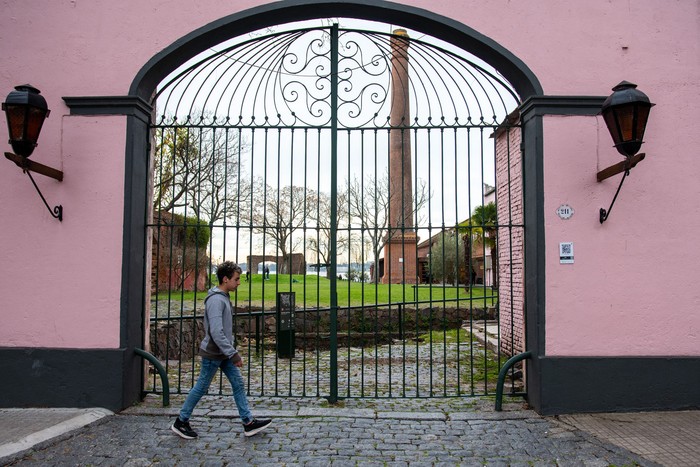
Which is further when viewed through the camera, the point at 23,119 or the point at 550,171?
the point at 550,171

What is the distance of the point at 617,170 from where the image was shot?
4.83 m

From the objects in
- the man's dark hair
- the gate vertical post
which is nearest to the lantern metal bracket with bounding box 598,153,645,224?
the gate vertical post

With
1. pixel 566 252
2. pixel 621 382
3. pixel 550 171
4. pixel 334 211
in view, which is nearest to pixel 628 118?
pixel 550 171

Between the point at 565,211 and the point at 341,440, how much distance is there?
3.13 meters

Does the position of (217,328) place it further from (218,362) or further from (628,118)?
(628,118)

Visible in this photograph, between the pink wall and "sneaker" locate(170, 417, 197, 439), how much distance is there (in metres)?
1.26

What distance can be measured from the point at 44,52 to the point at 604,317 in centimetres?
645

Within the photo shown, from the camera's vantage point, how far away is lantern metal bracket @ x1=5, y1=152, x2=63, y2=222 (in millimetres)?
4672

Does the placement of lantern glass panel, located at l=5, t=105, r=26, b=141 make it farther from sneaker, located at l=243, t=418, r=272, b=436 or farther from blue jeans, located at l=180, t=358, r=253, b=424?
sneaker, located at l=243, t=418, r=272, b=436

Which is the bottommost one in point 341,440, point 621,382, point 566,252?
point 341,440

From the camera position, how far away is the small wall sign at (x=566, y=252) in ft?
17.2

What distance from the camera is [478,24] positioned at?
217 inches

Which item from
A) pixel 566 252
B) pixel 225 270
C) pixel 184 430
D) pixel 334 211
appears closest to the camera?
pixel 184 430

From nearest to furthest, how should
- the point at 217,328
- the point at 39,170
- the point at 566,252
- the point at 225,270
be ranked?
the point at 217,328, the point at 225,270, the point at 39,170, the point at 566,252
